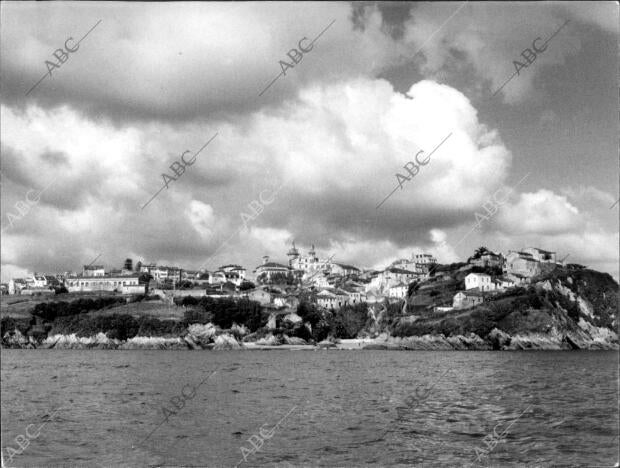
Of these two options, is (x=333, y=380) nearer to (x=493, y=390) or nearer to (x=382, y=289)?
(x=493, y=390)

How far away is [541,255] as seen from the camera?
135 meters

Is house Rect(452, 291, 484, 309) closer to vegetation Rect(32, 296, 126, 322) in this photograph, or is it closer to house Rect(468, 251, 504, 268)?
house Rect(468, 251, 504, 268)

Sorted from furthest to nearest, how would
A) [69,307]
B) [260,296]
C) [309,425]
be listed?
[260,296], [69,307], [309,425]

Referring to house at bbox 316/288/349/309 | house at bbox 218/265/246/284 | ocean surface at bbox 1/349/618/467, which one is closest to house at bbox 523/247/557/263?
house at bbox 316/288/349/309

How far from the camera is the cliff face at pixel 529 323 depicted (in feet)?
291

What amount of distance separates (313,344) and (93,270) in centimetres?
7303

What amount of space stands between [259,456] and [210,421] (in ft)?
16.1

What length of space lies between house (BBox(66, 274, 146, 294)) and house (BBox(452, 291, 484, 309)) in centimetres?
6516

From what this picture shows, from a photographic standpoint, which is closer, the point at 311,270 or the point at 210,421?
the point at 210,421

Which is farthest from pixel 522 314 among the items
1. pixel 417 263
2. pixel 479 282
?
pixel 417 263

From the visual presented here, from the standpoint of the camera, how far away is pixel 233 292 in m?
128

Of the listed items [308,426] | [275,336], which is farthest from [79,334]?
[308,426]

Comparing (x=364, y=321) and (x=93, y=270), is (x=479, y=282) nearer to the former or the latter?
(x=364, y=321)

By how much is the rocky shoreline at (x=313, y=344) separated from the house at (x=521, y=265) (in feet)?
88.7
